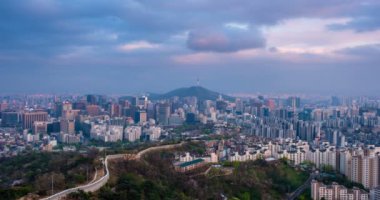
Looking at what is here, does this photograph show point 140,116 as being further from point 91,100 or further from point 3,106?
point 3,106

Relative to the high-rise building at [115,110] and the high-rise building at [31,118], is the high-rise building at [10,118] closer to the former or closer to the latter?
the high-rise building at [31,118]

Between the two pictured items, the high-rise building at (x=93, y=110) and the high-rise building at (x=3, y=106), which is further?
the high-rise building at (x=93, y=110)

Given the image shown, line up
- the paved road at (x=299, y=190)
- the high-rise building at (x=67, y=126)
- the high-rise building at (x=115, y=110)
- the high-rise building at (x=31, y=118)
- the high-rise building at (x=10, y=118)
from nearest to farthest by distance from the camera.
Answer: the paved road at (x=299, y=190) → the high-rise building at (x=67, y=126) → the high-rise building at (x=31, y=118) → the high-rise building at (x=10, y=118) → the high-rise building at (x=115, y=110)

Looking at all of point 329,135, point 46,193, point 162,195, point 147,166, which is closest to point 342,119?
point 329,135

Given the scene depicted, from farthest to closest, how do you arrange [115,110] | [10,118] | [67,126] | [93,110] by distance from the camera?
[115,110] < [93,110] < [10,118] < [67,126]

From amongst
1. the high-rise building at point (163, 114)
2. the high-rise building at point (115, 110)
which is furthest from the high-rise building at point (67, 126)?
the high-rise building at point (163, 114)

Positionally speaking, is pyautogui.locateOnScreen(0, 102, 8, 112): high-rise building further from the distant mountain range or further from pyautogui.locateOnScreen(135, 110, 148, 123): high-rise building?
the distant mountain range

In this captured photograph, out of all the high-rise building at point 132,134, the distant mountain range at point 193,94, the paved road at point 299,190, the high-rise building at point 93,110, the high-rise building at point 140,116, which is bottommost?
the paved road at point 299,190

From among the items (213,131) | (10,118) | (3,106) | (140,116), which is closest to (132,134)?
(213,131)

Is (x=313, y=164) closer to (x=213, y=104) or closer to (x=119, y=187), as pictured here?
(x=119, y=187)
